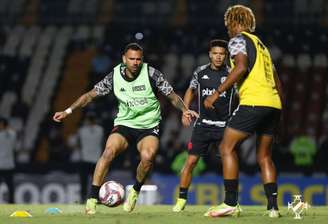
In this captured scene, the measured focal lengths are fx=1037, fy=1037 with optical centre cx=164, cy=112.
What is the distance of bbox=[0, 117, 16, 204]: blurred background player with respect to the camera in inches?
765

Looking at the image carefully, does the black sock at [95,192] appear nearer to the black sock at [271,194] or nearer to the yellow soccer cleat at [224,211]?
the yellow soccer cleat at [224,211]

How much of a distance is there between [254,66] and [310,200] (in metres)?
9.78

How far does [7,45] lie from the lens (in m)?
30.3

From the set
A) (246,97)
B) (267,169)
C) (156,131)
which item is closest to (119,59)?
(156,131)

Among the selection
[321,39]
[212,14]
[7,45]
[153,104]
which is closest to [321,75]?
[321,39]

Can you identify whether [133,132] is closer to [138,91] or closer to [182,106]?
[138,91]

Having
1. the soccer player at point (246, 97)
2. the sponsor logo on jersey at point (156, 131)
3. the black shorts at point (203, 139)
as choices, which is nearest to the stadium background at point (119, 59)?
the black shorts at point (203, 139)

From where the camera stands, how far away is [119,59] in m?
28.1

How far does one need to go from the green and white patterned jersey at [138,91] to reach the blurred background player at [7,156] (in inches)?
307

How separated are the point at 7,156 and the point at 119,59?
905 centimetres

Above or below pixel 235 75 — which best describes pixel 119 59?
above

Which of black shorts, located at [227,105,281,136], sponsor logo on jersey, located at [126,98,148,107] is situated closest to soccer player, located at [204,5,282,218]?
black shorts, located at [227,105,281,136]

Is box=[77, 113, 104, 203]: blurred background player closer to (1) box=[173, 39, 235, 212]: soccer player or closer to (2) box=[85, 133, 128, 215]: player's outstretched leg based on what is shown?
(1) box=[173, 39, 235, 212]: soccer player

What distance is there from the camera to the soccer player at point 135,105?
11773mm
